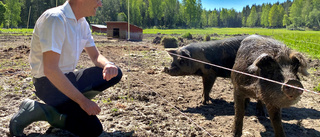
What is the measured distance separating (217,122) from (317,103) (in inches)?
116

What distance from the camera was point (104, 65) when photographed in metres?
3.30

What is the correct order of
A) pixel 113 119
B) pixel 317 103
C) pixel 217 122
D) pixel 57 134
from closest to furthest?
pixel 57 134, pixel 113 119, pixel 217 122, pixel 317 103

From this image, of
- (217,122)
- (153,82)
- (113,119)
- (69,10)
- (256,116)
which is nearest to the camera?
(69,10)

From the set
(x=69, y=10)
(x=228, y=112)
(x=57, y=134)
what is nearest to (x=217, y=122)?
(x=228, y=112)

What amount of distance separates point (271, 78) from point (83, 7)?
248 centimetres

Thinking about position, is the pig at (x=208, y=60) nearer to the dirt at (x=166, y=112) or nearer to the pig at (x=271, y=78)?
the dirt at (x=166, y=112)

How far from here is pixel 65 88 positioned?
244 centimetres

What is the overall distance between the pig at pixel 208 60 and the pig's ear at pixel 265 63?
8.77ft

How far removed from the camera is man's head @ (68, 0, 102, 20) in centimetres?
282

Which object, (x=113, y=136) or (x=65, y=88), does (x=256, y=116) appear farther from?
(x=65, y=88)

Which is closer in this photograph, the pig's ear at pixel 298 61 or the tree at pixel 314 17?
the pig's ear at pixel 298 61

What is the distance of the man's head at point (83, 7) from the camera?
282 cm

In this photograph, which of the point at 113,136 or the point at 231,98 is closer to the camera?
the point at 113,136

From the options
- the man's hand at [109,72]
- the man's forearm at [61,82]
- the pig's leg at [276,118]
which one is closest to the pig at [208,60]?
the pig's leg at [276,118]
